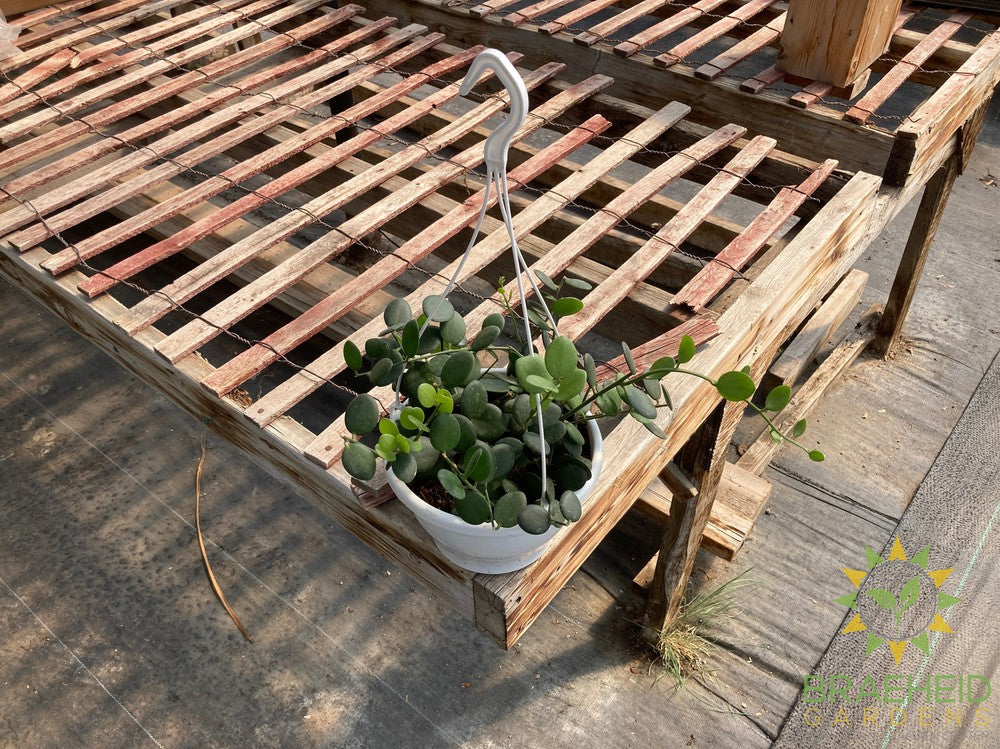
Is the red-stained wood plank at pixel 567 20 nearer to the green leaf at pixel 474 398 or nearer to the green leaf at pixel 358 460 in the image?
the green leaf at pixel 474 398

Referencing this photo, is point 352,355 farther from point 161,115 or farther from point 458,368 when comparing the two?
point 161,115

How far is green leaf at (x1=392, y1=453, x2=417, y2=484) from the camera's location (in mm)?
1254

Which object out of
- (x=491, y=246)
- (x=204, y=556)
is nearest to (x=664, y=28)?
(x=491, y=246)

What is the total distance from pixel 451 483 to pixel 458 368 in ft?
0.62

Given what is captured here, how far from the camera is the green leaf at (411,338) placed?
1336mm

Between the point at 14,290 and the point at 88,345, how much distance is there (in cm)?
64

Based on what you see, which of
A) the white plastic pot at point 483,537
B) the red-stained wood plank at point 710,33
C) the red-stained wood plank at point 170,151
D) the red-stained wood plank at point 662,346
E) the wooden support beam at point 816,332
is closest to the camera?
the white plastic pot at point 483,537

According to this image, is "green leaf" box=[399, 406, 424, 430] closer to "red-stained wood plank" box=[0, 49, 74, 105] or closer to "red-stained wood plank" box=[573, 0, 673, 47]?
"red-stained wood plank" box=[573, 0, 673, 47]

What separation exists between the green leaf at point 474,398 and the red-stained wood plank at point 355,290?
0.66 meters

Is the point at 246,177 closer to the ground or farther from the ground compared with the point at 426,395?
closer to the ground

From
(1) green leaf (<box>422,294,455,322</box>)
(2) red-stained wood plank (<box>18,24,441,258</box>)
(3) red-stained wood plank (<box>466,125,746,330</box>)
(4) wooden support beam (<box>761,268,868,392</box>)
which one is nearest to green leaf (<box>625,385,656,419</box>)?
(1) green leaf (<box>422,294,455,322</box>)

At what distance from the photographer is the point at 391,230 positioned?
2.83 metres

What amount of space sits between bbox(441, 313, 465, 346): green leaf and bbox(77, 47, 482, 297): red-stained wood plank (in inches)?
42.3

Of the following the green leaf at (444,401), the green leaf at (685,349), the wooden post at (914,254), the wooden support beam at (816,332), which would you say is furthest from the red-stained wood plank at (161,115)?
the wooden post at (914,254)
